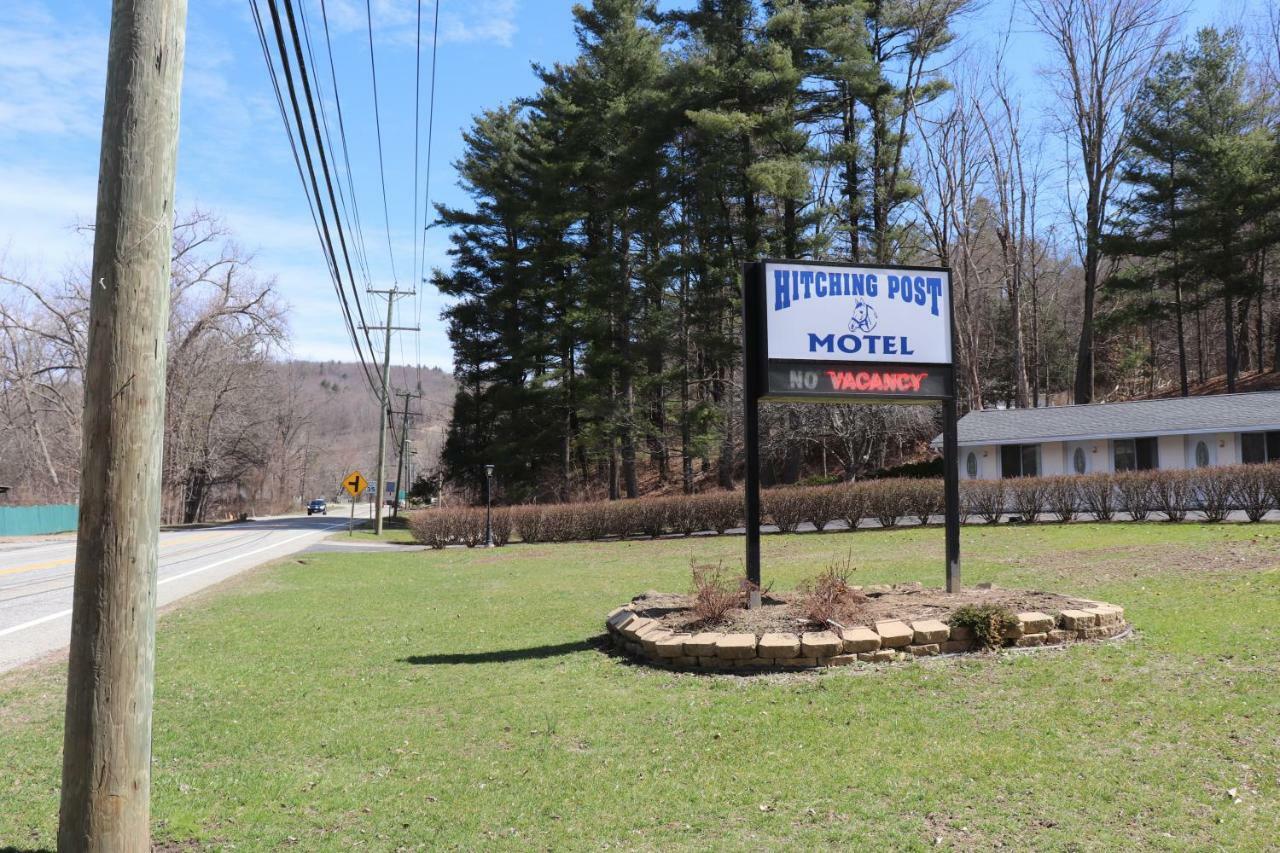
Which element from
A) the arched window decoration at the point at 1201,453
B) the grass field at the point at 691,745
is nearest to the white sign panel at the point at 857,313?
the grass field at the point at 691,745

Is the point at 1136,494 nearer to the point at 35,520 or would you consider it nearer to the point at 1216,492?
the point at 1216,492

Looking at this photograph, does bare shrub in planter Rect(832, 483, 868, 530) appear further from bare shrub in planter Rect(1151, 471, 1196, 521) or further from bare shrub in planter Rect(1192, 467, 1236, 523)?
bare shrub in planter Rect(1192, 467, 1236, 523)

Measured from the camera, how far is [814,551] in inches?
757

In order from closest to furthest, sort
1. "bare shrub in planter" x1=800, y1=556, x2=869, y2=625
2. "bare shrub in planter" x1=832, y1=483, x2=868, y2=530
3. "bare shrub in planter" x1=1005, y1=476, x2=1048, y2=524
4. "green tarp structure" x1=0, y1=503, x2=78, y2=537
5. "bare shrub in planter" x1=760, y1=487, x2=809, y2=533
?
"bare shrub in planter" x1=800, y1=556, x2=869, y2=625, "bare shrub in planter" x1=1005, y1=476, x2=1048, y2=524, "bare shrub in planter" x1=832, y1=483, x2=868, y2=530, "bare shrub in planter" x1=760, y1=487, x2=809, y2=533, "green tarp structure" x1=0, y1=503, x2=78, y2=537

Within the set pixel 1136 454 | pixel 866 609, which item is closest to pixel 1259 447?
pixel 1136 454

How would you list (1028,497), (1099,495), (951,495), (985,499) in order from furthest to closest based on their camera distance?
(985,499) → (1028,497) → (1099,495) → (951,495)

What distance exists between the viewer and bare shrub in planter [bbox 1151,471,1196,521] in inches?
814

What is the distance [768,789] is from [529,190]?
39.9m

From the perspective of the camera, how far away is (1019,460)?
116 ft

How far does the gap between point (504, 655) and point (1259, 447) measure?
98.3 feet

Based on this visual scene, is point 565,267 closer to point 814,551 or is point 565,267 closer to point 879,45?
point 879,45

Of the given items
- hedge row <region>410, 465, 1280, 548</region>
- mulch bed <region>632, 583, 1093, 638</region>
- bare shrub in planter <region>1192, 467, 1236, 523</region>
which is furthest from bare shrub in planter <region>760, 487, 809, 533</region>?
mulch bed <region>632, 583, 1093, 638</region>

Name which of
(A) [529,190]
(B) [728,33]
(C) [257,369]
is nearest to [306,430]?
(C) [257,369]

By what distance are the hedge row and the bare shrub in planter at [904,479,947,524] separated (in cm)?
3
